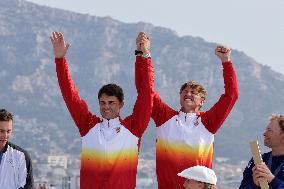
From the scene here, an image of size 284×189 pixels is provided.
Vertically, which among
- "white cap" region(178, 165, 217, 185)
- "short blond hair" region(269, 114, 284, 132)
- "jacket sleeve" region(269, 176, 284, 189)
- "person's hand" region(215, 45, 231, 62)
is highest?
"person's hand" region(215, 45, 231, 62)

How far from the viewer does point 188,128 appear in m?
13.3

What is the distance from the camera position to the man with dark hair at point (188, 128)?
13047 millimetres

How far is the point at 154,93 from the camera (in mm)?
→ 13086

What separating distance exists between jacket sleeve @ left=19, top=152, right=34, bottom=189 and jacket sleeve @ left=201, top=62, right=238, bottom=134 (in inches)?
102

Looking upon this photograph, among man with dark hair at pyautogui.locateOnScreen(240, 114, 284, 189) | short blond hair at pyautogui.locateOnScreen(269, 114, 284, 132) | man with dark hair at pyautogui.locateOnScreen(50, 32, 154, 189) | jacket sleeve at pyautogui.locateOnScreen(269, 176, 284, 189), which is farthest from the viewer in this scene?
man with dark hair at pyautogui.locateOnScreen(50, 32, 154, 189)

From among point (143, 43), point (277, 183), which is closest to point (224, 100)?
point (143, 43)

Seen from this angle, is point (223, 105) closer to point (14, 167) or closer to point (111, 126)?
point (111, 126)

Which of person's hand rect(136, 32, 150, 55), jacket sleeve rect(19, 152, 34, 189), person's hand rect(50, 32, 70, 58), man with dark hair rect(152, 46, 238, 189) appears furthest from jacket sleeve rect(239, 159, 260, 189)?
person's hand rect(50, 32, 70, 58)

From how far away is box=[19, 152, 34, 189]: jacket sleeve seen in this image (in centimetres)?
1263

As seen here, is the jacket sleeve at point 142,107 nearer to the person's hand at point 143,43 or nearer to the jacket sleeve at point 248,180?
the person's hand at point 143,43

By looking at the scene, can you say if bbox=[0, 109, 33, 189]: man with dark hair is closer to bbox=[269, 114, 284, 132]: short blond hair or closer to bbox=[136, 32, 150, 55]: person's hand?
bbox=[136, 32, 150, 55]: person's hand

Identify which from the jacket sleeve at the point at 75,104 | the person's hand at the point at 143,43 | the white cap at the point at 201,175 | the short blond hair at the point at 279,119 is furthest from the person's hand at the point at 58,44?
the white cap at the point at 201,175

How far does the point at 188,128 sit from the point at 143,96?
0.91 metres

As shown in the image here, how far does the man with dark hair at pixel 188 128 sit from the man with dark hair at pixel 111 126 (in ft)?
1.44
